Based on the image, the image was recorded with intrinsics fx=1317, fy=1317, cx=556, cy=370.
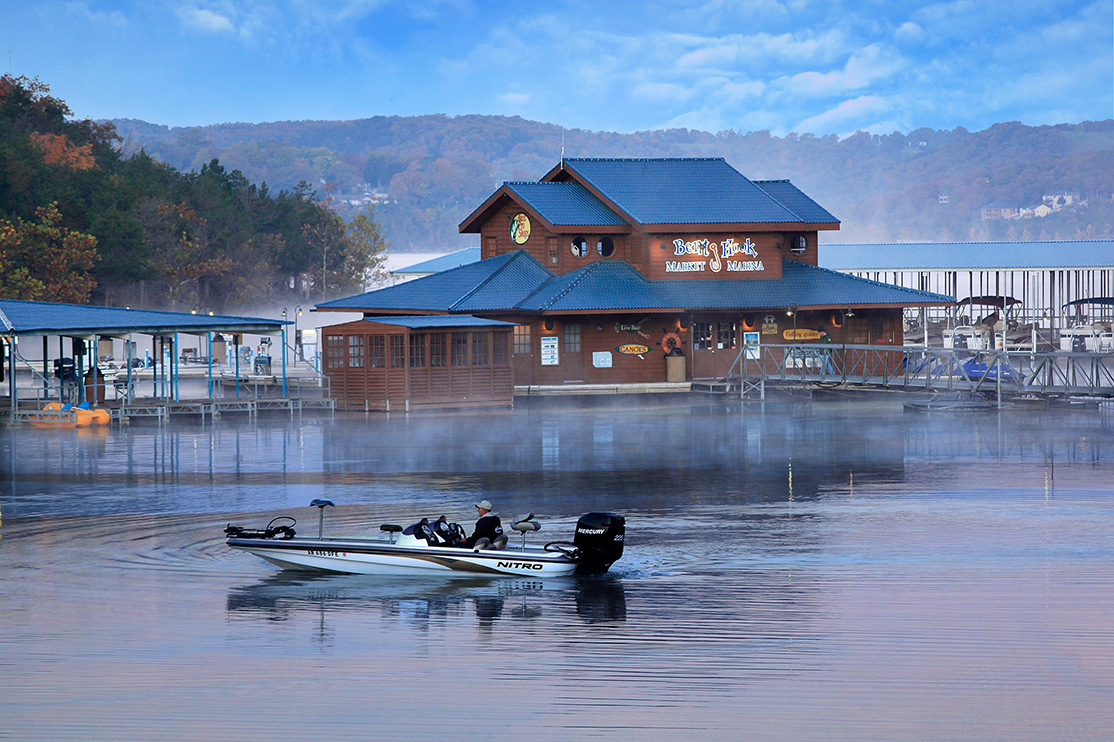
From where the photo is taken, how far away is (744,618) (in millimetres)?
16062

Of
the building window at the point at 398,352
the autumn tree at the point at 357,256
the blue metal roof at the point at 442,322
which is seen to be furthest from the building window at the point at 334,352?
the autumn tree at the point at 357,256

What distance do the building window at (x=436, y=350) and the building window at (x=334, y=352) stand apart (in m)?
3.41

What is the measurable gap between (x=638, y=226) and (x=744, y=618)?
143 ft

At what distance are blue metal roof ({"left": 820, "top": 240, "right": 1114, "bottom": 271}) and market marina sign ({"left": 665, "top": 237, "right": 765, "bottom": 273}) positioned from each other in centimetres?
3224

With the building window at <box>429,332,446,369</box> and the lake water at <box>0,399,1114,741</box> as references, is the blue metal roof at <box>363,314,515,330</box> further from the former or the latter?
the lake water at <box>0,399,1114,741</box>

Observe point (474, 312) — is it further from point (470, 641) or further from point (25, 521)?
point (470, 641)

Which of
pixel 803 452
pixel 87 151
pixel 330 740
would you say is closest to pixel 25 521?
pixel 330 740

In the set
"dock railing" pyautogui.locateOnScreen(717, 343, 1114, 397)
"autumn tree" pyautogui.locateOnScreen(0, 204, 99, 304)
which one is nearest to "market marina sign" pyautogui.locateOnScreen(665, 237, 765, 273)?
"dock railing" pyautogui.locateOnScreen(717, 343, 1114, 397)

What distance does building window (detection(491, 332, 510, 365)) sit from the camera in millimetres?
51531

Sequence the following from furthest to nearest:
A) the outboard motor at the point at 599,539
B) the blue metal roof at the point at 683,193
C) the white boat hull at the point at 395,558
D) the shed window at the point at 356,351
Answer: the blue metal roof at the point at 683,193 → the shed window at the point at 356,351 → the white boat hull at the point at 395,558 → the outboard motor at the point at 599,539

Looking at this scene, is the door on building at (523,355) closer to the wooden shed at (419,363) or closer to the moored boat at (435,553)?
the wooden shed at (419,363)

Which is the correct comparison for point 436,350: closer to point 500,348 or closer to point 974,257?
point 500,348

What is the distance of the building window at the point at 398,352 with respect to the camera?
161 feet

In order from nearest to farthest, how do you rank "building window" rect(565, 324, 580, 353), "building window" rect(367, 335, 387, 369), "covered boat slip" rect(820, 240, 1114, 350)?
"building window" rect(367, 335, 387, 369)
"building window" rect(565, 324, 580, 353)
"covered boat slip" rect(820, 240, 1114, 350)
